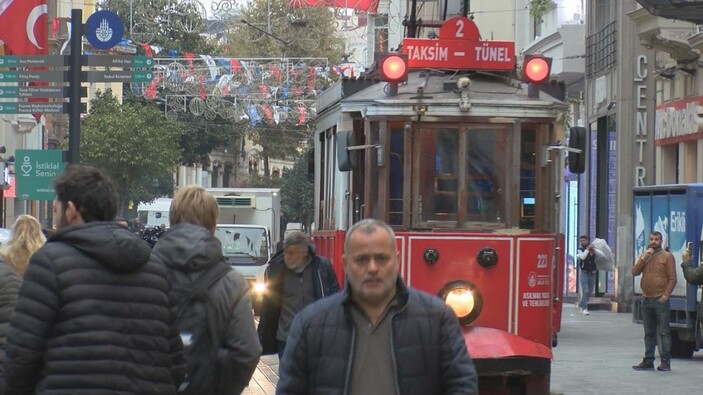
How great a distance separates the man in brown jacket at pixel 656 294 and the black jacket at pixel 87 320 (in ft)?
45.9

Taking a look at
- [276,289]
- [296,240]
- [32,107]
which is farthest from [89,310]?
[32,107]

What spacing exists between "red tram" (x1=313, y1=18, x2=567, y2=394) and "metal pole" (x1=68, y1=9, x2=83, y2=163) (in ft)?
21.0

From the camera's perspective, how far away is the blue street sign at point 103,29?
19.8 metres

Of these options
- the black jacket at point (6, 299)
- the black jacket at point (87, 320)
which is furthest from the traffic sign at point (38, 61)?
the black jacket at point (87, 320)

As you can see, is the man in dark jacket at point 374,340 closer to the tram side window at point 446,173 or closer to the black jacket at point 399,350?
the black jacket at point 399,350

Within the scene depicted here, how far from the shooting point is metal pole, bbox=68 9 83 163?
1766 centimetres

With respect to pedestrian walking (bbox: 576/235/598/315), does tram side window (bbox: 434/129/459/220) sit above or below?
above

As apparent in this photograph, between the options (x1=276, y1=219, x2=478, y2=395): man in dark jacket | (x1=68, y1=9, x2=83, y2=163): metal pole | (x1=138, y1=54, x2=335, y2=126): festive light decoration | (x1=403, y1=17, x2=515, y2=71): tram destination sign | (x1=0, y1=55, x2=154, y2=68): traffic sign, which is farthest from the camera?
(x1=138, y1=54, x2=335, y2=126): festive light decoration

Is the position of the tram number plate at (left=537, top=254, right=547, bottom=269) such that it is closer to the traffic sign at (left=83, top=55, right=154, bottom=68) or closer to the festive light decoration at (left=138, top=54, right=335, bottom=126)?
the traffic sign at (left=83, top=55, right=154, bottom=68)

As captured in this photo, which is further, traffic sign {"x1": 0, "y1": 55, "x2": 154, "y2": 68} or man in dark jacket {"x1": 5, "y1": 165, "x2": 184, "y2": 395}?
traffic sign {"x1": 0, "y1": 55, "x2": 154, "y2": 68}

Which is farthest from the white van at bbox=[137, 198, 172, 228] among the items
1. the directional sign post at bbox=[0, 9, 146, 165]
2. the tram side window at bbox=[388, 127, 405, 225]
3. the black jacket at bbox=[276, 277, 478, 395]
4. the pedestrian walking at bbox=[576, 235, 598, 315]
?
the black jacket at bbox=[276, 277, 478, 395]

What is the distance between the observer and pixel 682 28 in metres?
30.6

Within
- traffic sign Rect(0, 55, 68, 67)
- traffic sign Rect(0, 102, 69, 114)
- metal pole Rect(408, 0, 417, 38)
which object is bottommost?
traffic sign Rect(0, 102, 69, 114)

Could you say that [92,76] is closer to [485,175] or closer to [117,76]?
[117,76]
